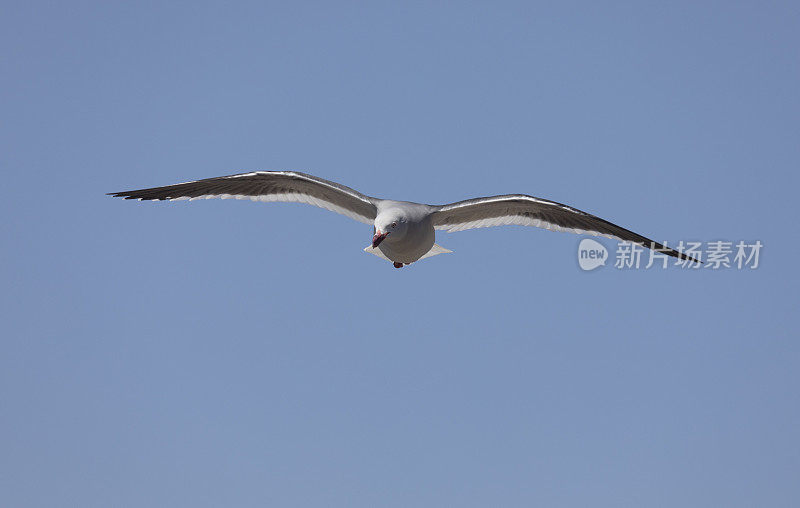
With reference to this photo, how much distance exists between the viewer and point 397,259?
18641 mm

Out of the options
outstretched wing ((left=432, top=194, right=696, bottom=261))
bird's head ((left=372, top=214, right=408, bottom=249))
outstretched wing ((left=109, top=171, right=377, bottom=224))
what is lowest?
bird's head ((left=372, top=214, right=408, bottom=249))

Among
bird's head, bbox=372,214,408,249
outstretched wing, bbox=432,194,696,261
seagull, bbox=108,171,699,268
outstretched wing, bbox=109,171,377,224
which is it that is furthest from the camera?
outstretched wing, bbox=109,171,377,224

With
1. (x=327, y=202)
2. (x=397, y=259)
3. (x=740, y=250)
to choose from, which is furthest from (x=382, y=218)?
(x=740, y=250)

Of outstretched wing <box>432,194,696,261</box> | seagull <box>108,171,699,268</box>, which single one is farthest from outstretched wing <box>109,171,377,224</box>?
outstretched wing <box>432,194,696,261</box>

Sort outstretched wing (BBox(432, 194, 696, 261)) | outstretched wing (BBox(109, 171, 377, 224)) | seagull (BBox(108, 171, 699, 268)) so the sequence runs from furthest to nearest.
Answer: outstretched wing (BBox(109, 171, 377, 224))
outstretched wing (BBox(432, 194, 696, 261))
seagull (BBox(108, 171, 699, 268))

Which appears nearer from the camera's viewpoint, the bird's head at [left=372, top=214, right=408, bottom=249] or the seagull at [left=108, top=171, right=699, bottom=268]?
the bird's head at [left=372, top=214, right=408, bottom=249]

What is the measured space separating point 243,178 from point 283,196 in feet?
3.21

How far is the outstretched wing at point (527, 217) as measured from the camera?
1886 cm

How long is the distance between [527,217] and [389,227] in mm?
3548

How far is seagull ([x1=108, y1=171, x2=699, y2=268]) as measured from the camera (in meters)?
18.1

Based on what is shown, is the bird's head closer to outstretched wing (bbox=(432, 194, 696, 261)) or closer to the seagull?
the seagull

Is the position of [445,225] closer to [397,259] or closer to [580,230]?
[397,259]

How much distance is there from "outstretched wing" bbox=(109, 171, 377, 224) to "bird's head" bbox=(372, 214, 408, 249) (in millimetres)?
1304

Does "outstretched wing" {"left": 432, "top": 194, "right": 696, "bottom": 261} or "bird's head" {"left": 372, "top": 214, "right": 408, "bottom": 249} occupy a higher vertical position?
"outstretched wing" {"left": 432, "top": 194, "right": 696, "bottom": 261}
